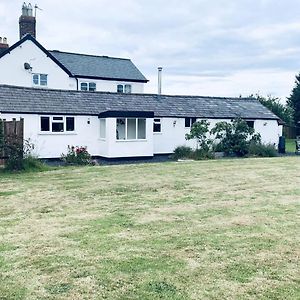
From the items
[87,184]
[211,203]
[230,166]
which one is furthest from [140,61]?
[211,203]

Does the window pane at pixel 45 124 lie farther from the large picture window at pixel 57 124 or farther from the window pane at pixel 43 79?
the window pane at pixel 43 79

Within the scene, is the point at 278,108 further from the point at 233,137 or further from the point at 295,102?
the point at 233,137

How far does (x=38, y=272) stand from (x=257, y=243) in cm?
362

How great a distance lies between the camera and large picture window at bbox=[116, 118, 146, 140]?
82.6 ft

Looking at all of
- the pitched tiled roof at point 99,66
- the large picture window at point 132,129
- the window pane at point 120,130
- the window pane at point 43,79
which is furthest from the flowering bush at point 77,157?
the pitched tiled roof at point 99,66

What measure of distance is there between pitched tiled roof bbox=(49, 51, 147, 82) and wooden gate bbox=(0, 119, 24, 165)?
743 inches

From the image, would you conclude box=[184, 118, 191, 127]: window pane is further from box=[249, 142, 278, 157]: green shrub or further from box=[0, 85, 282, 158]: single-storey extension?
box=[249, 142, 278, 157]: green shrub

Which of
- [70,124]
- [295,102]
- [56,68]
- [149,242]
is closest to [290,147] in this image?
[295,102]

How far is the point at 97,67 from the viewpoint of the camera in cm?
3862

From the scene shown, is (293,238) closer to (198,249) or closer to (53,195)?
(198,249)

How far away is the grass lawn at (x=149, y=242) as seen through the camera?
4.95 m

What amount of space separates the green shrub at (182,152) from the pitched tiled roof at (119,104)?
2667 mm

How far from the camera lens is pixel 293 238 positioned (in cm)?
699

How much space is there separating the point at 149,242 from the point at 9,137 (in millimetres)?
12118
